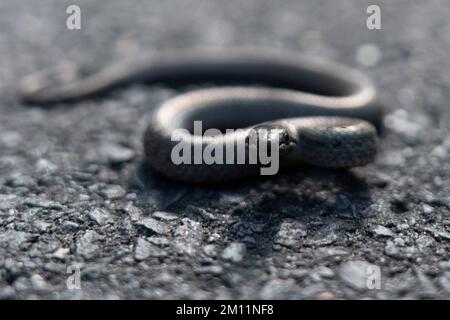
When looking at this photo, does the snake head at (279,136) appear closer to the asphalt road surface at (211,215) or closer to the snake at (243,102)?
the snake at (243,102)

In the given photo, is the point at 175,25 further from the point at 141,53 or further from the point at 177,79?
the point at 177,79

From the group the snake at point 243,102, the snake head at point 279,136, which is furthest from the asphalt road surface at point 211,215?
the snake head at point 279,136

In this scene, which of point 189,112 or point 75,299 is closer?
point 75,299

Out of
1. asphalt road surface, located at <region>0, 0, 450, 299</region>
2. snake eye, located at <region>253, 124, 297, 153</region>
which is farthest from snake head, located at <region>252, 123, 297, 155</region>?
asphalt road surface, located at <region>0, 0, 450, 299</region>

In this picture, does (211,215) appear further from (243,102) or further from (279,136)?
(243,102)

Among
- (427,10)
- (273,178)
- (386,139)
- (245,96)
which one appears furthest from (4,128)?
(427,10)

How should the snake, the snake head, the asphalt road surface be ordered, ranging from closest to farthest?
the asphalt road surface
the snake head
the snake

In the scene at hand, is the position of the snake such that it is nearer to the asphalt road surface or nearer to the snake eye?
the snake eye
